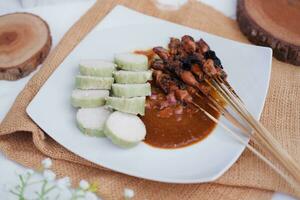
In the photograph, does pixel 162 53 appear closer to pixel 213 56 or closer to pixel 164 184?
pixel 213 56

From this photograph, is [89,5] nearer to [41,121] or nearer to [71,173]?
[41,121]

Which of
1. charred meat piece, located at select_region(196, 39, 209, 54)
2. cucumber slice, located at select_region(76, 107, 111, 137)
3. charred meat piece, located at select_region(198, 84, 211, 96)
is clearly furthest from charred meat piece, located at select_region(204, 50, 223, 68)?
cucumber slice, located at select_region(76, 107, 111, 137)

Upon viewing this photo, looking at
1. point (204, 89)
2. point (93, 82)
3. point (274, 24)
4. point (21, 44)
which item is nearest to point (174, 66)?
point (204, 89)

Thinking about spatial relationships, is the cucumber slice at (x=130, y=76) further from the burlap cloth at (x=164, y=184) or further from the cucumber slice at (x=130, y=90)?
the burlap cloth at (x=164, y=184)

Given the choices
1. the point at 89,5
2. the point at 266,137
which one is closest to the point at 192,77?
the point at 266,137

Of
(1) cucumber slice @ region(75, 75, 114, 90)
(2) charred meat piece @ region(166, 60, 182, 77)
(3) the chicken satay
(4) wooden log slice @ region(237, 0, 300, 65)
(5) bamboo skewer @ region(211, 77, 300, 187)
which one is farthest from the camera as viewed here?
(4) wooden log slice @ region(237, 0, 300, 65)

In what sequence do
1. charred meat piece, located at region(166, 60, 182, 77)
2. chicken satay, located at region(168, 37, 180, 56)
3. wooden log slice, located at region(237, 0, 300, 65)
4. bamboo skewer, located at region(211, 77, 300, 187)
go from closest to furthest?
1. bamboo skewer, located at region(211, 77, 300, 187)
2. charred meat piece, located at region(166, 60, 182, 77)
3. chicken satay, located at region(168, 37, 180, 56)
4. wooden log slice, located at region(237, 0, 300, 65)

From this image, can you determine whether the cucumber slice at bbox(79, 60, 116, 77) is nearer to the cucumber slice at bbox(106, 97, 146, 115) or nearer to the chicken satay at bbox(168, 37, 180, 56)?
the cucumber slice at bbox(106, 97, 146, 115)
